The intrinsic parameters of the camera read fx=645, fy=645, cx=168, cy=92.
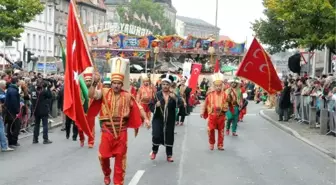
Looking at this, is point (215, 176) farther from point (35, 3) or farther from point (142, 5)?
point (142, 5)

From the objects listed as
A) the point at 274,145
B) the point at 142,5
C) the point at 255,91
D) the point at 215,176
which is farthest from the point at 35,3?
the point at 142,5

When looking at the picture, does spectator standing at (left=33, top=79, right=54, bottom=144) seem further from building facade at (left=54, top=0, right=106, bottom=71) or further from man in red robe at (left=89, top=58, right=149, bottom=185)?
building facade at (left=54, top=0, right=106, bottom=71)

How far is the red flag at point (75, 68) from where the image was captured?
31.4 feet

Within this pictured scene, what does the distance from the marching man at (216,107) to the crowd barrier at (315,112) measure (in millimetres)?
5248

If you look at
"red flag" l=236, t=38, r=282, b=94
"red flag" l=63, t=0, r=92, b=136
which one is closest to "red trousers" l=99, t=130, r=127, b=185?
"red flag" l=63, t=0, r=92, b=136

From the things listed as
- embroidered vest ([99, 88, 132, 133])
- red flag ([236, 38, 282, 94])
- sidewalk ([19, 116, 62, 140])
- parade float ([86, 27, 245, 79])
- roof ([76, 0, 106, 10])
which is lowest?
sidewalk ([19, 116, 62, 140])

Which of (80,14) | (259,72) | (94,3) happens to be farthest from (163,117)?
(94,3)

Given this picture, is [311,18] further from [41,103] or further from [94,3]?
[94,3]

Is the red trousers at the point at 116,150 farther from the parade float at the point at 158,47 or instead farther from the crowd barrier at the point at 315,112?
the parade float at the point at 158,47

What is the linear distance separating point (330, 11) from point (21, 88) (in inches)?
371

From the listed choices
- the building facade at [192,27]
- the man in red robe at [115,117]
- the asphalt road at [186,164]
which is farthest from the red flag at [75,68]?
the building facade at [192,27]

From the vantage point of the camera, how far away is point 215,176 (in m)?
11.2

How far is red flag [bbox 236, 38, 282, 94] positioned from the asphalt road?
5.28 ft

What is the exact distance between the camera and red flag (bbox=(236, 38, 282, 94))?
52.2ft
